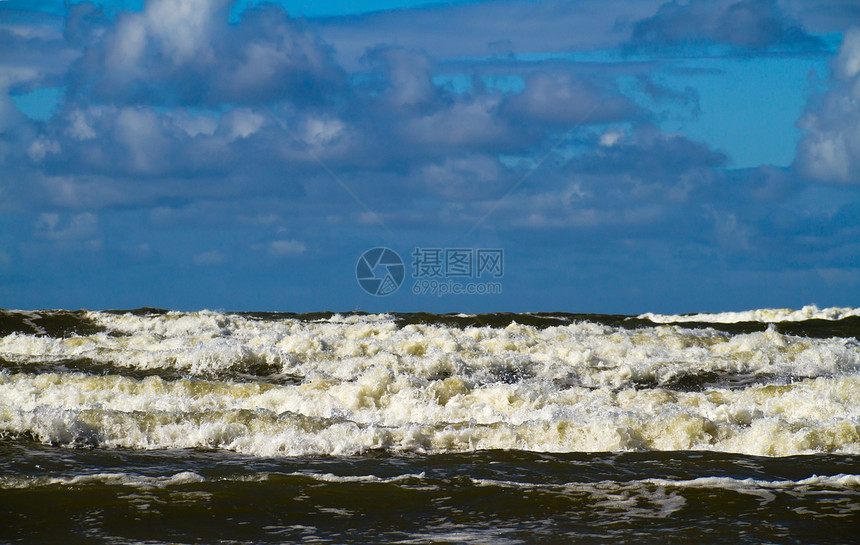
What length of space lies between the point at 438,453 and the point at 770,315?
102 ft

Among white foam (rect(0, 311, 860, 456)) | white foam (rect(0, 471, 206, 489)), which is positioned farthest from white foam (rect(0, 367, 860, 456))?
white foam (rect(0, 471, 206, 489))

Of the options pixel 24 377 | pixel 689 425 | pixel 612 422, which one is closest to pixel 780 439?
pixel 689 425

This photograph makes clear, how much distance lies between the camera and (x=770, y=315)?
1499 inches

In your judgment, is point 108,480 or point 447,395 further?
point 447,395

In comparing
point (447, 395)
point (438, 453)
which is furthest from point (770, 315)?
point (438, 453)

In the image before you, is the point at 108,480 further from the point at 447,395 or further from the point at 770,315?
the point at 770,315

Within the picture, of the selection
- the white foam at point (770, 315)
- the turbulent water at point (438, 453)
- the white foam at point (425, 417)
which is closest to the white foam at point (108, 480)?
the turbulent water at point (438, 453)

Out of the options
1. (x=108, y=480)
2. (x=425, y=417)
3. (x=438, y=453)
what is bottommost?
(x=108, y=480)

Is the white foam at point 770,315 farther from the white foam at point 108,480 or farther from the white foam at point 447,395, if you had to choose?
the white foam at point 108,480

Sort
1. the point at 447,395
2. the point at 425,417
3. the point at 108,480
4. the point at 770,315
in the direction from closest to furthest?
1. the point at 108,480
2. the point at 425,417
3. the point at 447,395
4. the point at 770,315

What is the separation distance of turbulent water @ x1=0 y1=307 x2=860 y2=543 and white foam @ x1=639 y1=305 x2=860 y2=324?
57.5 ft

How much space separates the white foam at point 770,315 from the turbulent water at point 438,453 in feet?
57.5

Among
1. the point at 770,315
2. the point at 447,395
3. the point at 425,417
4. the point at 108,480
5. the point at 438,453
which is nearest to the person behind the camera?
the point at 108,480

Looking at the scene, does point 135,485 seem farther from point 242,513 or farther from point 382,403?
point 382,403
